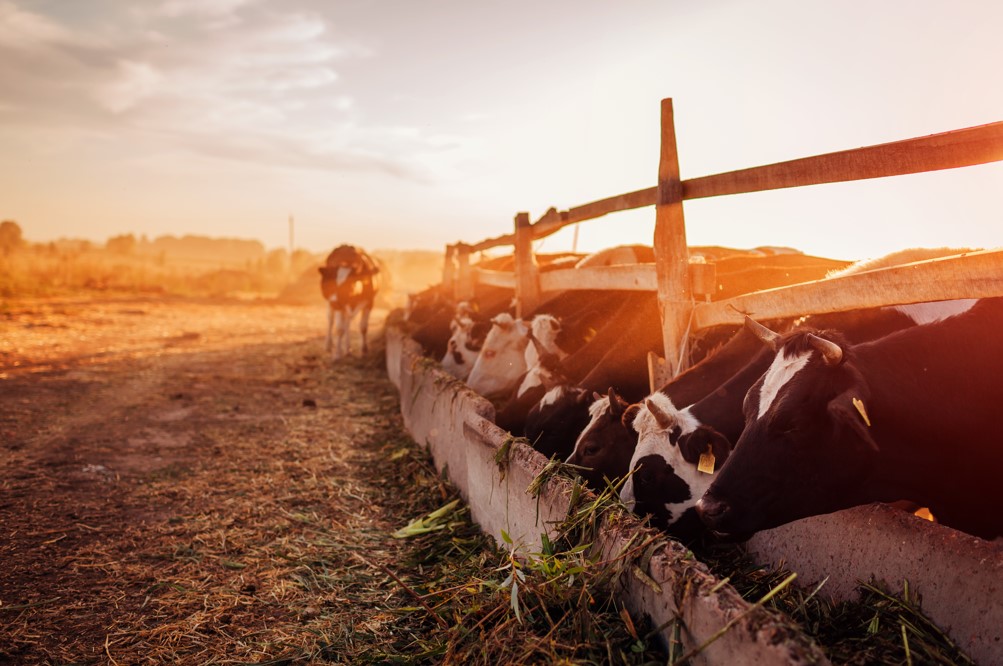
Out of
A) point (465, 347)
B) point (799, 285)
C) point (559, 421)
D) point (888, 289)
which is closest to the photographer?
point (888, 289)

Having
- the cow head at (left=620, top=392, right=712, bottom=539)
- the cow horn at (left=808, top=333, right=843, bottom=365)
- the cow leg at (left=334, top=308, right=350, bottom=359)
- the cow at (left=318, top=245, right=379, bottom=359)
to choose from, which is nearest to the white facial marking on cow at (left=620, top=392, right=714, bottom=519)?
the cow head at (left=620, top=392, right=712, bottom=539)

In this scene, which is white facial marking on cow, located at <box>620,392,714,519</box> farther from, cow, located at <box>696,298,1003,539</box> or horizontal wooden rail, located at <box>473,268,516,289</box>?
horizontal wooden rail, located at <box>473,268,516,289</box>

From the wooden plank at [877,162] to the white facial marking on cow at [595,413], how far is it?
142 cm

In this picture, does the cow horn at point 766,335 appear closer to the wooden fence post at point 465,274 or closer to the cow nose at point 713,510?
the cow nose at point 713,510

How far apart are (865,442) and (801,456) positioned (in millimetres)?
237

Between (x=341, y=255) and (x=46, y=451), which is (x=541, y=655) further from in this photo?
(x=341, y=255)

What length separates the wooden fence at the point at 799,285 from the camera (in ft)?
8.00

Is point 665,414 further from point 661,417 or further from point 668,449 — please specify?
point 668,449

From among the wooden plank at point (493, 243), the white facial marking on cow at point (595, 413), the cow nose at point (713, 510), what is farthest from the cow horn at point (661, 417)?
the wooden plank at point (493, 243)

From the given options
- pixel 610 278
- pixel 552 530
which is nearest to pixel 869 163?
pixel 552 530

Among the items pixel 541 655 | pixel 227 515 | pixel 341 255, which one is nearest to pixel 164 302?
pixel 341 255

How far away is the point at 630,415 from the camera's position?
3.78 meters

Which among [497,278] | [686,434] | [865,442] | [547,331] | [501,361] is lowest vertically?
[501,361]

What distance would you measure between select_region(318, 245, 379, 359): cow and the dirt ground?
253cm
